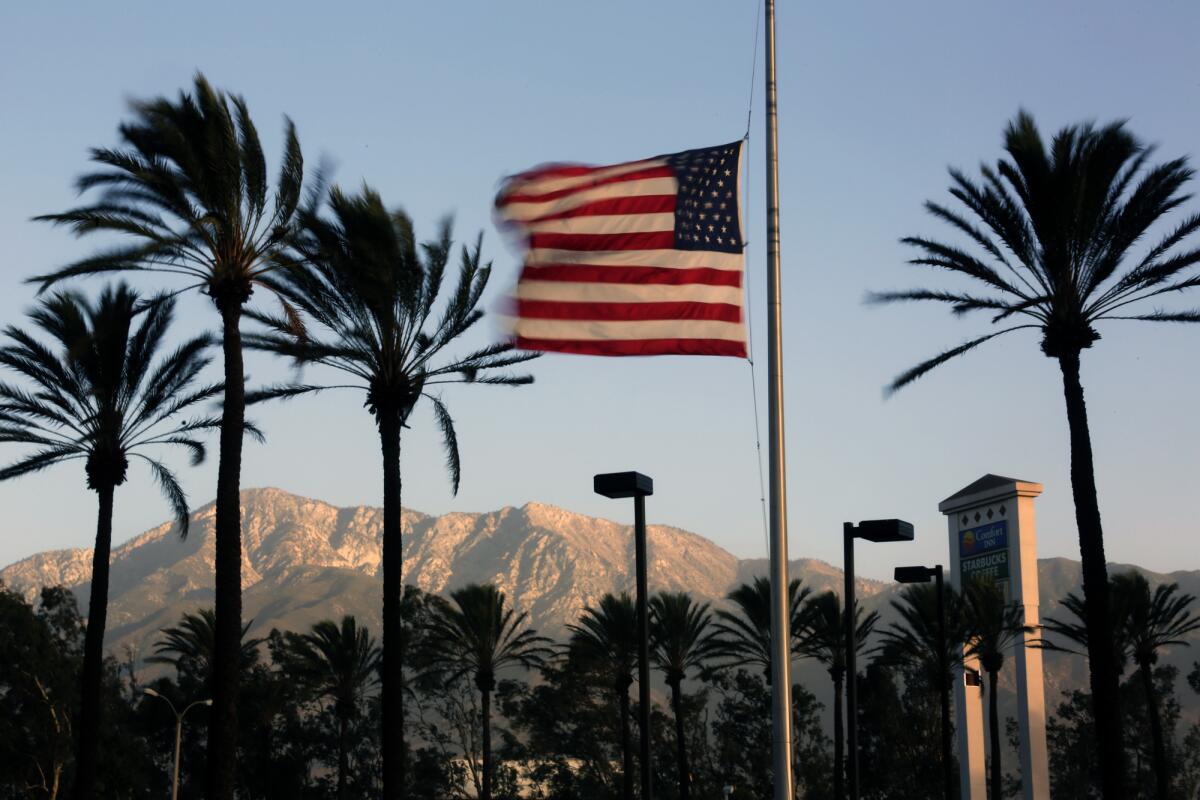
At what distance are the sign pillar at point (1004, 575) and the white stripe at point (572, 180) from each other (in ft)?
153

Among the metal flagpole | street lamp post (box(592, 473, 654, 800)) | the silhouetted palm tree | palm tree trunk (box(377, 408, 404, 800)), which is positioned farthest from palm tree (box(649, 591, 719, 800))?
the metal flagpole

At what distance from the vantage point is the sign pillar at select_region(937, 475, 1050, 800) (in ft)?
202

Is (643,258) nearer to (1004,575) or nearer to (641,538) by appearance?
(641,538)

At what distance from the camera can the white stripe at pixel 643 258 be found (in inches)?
647

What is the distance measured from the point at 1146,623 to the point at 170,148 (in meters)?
47.7

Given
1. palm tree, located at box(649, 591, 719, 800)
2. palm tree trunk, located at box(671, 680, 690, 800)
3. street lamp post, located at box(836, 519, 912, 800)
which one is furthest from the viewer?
palm tree, located at box(649, 591, 719, 800)

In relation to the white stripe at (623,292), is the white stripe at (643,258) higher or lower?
higher

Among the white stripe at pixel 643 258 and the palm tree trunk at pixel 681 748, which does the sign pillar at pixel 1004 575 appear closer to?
the palm tree trunk at pixel 681 748

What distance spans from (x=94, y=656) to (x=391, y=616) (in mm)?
9116

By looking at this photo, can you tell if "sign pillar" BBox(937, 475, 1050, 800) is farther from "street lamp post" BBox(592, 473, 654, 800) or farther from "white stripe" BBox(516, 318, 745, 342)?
"white stripe" BBox(516, 318, 745, 342)

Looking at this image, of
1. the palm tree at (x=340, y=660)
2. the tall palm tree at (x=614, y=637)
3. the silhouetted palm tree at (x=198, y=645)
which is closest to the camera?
the tall palm tree at (x=614, y=637)

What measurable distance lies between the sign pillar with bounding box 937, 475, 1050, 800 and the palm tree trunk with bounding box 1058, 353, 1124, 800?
31.6 metres

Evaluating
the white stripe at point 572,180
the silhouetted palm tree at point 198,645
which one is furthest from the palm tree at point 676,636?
the white stripe at point 572,180

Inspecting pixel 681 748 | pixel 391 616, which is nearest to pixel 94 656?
pixel 391 616
